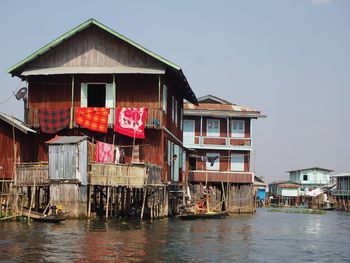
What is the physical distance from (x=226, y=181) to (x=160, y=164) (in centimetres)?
1485

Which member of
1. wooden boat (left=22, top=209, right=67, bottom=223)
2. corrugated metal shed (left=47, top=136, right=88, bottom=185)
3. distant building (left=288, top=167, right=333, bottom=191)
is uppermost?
corrugated metal shed (left=47, top=136, right=88, bottom=185)

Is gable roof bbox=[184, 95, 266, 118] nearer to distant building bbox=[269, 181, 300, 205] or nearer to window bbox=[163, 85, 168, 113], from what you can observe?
window bbox=[163, 85, 168, 113]

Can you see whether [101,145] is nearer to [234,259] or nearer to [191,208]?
[191,208]

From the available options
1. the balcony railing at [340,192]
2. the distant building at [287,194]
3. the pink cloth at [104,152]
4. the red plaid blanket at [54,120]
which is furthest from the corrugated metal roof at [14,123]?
the distant building at [287,194]

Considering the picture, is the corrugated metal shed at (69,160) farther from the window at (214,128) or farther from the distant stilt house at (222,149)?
the window at (214,128)

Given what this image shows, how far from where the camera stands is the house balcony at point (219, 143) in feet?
152

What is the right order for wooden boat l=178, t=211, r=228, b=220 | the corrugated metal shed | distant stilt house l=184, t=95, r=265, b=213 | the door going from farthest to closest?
the door, distant stilt house l=184, t=95, r=265, b=213, wooden boat l=178, t=211, r=228, b=220, the corrugated metal shed

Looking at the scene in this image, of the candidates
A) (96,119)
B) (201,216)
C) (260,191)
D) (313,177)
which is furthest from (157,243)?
(313,177)

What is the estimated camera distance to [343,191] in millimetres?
63469

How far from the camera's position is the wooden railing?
27031mm

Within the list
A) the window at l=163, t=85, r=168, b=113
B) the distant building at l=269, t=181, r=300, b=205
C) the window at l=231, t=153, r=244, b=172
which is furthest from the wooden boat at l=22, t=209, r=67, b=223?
the distant building at l=269, t=181, r=300, b=205

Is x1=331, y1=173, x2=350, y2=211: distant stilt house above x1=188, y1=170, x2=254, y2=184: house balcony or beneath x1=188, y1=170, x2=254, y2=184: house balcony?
beneath

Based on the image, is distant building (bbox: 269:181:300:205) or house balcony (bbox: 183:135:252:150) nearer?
house balcony (bbox: 183:135:252:150)

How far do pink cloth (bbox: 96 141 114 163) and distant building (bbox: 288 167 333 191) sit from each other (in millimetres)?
56440
